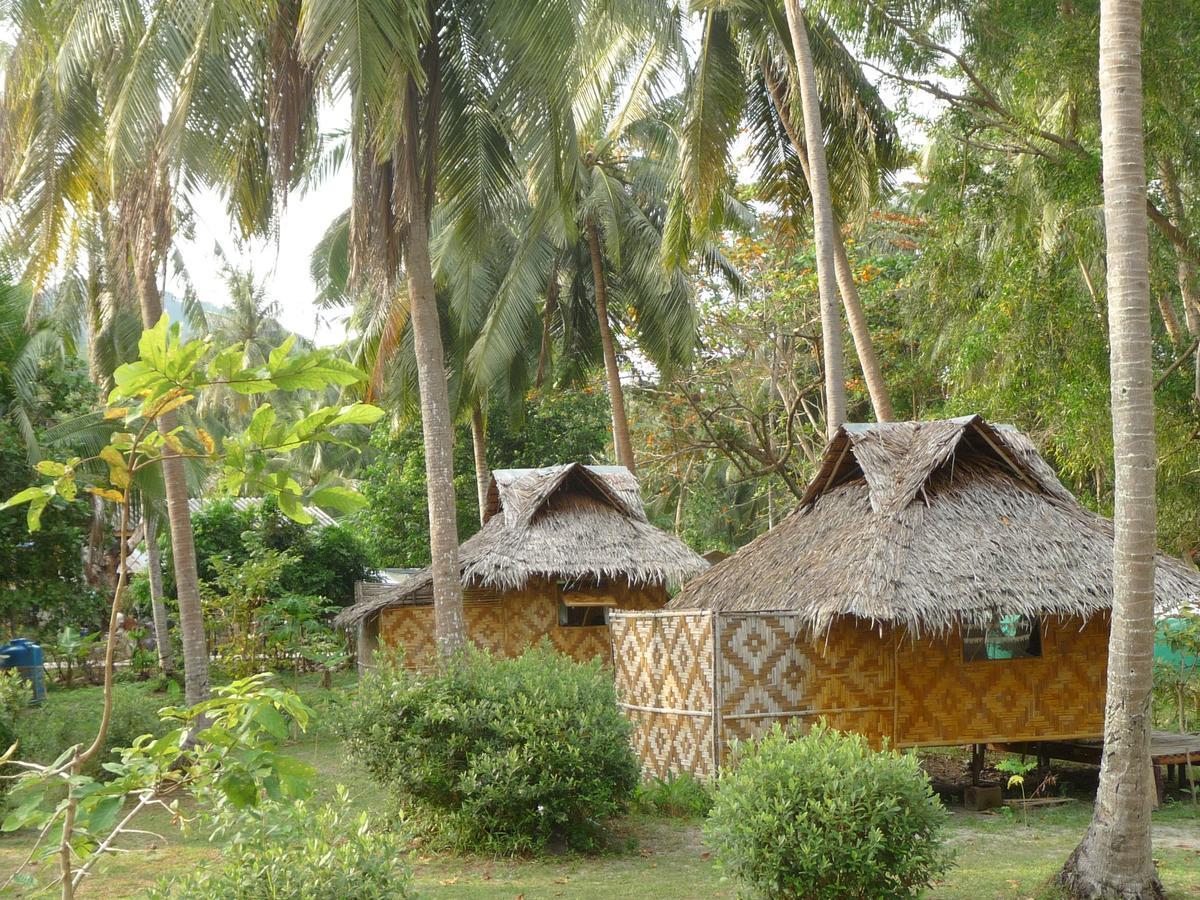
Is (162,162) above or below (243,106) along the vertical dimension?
below

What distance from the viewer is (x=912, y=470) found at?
36.8 ft

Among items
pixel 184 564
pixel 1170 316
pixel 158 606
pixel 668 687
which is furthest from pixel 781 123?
pixel 158 606

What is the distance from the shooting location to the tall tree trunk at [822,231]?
43.2 feet

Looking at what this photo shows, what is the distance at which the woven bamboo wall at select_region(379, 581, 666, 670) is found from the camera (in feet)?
55.5

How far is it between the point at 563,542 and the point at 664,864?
8910 mm

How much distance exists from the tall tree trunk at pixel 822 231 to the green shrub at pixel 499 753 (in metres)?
5.86

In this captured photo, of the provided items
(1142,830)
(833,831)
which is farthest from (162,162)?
(1142,830)

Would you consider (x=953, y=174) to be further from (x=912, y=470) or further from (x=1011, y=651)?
(x=1011, y=651)

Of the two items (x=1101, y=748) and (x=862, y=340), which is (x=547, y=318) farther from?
(x=1101, y=748)

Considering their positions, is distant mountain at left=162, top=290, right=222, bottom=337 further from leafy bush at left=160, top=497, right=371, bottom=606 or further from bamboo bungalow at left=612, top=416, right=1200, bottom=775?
bamboo bungalow at left=612, top=416, right=1200, bottom=775

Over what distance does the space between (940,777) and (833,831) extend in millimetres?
6276

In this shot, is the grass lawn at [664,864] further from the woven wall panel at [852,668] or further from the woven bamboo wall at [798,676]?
the woven wall panel at [852,668]

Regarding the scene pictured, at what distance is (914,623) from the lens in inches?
380

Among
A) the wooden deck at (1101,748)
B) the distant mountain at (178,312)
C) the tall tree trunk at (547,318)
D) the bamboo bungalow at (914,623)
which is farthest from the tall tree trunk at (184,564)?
the tall tree trunk at (547,318)
